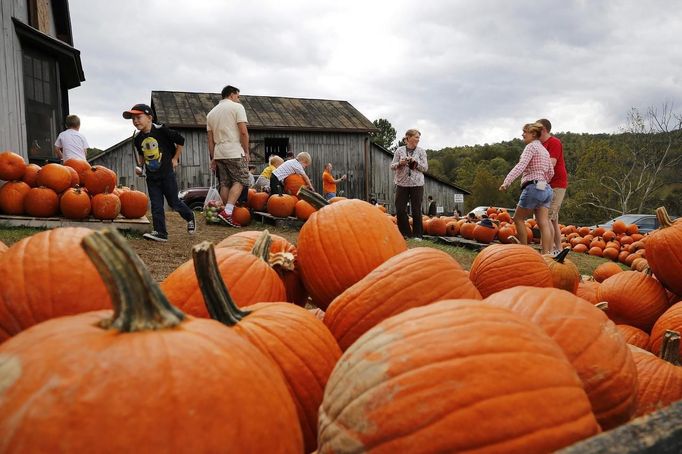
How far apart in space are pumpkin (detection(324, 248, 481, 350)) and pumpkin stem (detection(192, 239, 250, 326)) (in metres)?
0.33

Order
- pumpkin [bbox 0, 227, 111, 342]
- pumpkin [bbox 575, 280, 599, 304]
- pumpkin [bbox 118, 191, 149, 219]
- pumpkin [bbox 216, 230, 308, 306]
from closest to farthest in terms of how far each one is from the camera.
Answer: pumpkin [bbox 0, 227, 111, 342]
pumpkin [bbox 216, 230, 308, 306]
pumpkin [bbox 575, 280, 599, 304]
pumpkin [bbox 118, 191, 149, 219]

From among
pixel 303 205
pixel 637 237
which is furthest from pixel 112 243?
pixel 637 237

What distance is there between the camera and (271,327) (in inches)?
47.2

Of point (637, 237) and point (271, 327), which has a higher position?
point (271, 327)

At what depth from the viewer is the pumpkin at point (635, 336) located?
7.86ft

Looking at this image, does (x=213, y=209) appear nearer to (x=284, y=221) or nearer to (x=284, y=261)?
(x=284, y=221)

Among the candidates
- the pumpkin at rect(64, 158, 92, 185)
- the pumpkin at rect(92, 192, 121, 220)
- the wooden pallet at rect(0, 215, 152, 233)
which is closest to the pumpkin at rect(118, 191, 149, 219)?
the wooden pallet at rect(0, 215, 152, 233)

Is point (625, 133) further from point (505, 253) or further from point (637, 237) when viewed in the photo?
point (505, 253)

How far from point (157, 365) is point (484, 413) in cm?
56

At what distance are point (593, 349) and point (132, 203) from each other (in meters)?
6.99

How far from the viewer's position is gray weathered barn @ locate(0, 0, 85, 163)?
7691 mm

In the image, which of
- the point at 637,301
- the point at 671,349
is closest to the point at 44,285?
the point at 671,349

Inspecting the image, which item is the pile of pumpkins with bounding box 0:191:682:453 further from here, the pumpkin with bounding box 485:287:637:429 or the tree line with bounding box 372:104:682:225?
the tree line with bounding box 372:104:682:225

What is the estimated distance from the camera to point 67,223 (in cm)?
612
